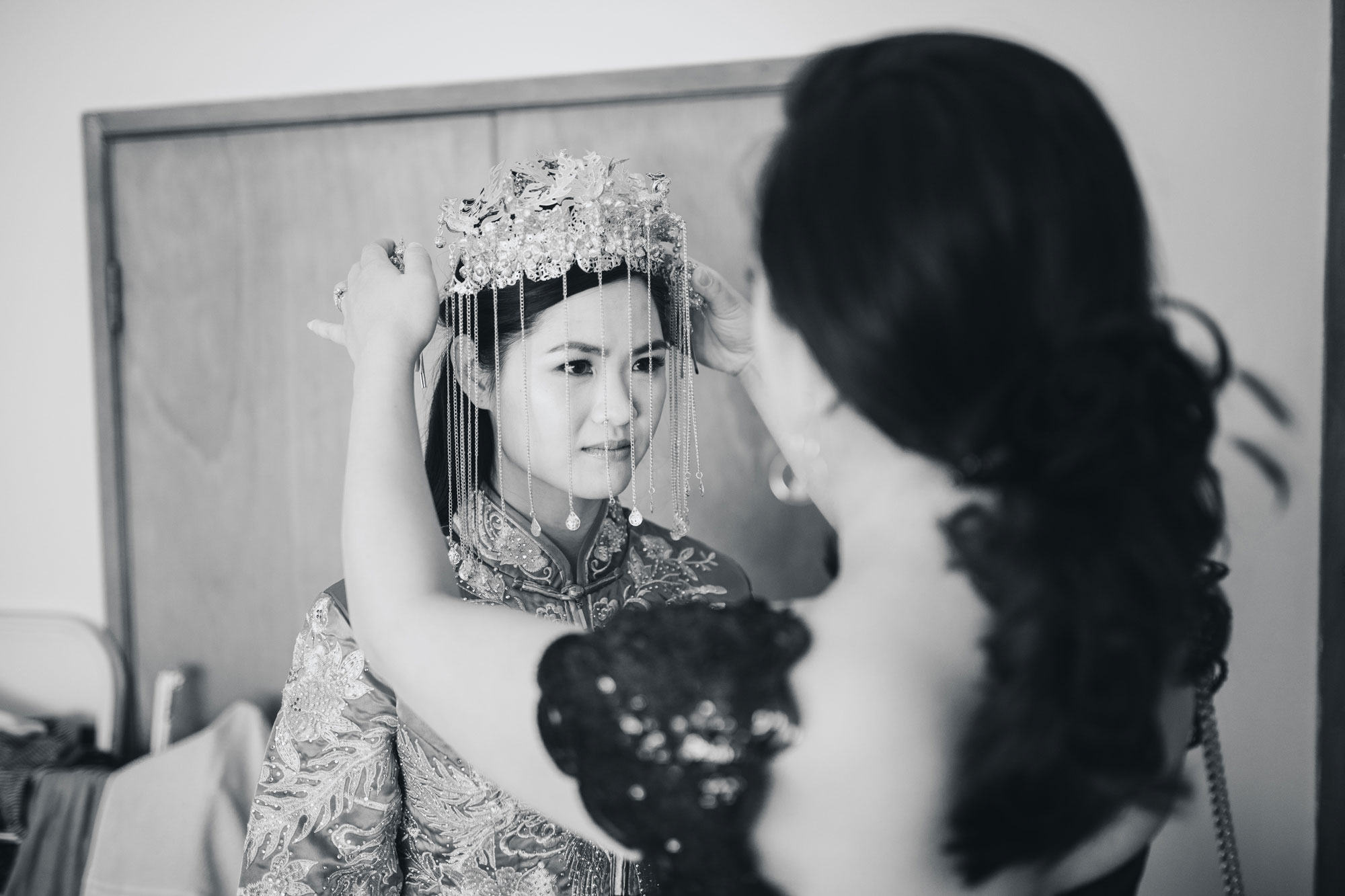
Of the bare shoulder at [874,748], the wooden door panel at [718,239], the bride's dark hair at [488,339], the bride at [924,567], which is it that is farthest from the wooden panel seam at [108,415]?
the bare shoulder at [874,748]

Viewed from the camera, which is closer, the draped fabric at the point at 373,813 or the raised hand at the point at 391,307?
the raised hand at the point at 391,307

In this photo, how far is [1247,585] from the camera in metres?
1.66

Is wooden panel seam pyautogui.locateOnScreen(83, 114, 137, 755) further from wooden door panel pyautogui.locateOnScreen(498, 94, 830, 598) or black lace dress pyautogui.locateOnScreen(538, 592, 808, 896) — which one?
black lace dress pyautogui.locateOnScreen(538, 592, 808, 896)

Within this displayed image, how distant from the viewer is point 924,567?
2.08 ft

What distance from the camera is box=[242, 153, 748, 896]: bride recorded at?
1.09 m

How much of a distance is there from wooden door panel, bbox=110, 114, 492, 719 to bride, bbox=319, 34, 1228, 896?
138 centimetres

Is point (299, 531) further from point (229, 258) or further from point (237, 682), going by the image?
point (229, 258)

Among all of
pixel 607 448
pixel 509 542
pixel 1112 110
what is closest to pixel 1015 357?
pixel 607 448

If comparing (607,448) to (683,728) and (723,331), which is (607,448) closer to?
(723,331)

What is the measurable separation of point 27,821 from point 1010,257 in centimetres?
202

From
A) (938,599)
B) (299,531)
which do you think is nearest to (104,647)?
(299,531)

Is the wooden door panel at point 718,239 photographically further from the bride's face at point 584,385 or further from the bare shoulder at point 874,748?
the bare shoulder at point 874,748

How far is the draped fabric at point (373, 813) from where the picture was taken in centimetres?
108

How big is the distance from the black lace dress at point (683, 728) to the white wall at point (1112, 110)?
1105 mm
